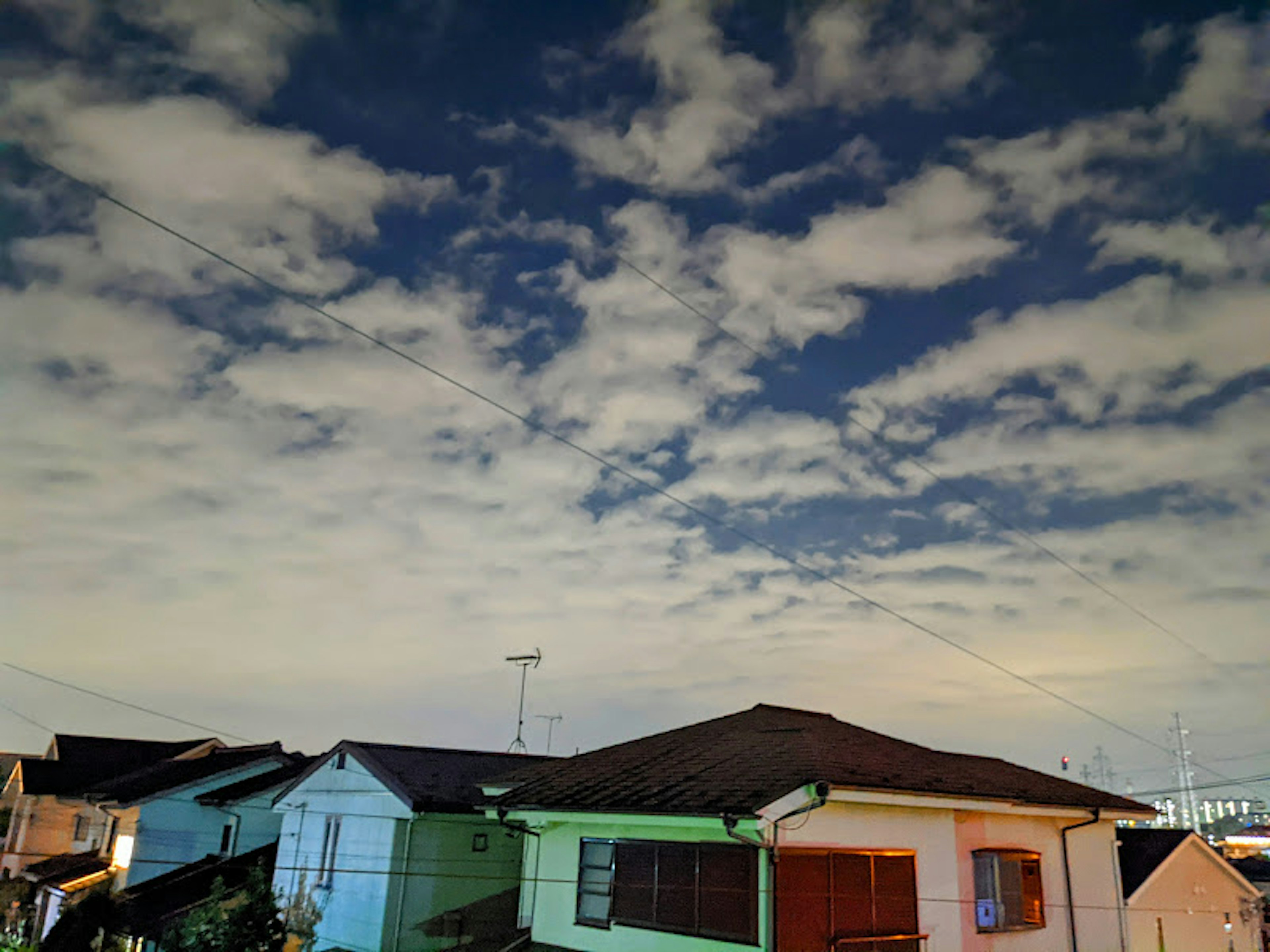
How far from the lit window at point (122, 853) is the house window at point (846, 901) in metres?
28.7

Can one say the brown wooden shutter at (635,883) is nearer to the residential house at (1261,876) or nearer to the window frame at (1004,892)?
the window frame at (1004,892)

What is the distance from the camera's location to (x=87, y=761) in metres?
50.8

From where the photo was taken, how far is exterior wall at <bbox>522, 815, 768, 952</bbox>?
44.7 ft

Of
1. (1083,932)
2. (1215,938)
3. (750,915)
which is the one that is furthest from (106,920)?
(1215,938)

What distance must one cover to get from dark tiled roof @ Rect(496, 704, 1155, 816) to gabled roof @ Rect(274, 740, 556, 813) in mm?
2016

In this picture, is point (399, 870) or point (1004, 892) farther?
point (399, 870)

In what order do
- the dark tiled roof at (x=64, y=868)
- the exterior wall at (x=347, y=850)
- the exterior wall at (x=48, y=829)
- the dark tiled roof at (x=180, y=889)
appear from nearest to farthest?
1. the exterior wall at (x=347, y=850)
2. the dark tiled roof at (x=180, y=889)
3. the dark tiled roof at (x=64, y=868)
4. the exterior wall at (x=48, y=829)

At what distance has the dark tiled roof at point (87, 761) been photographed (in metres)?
47.2

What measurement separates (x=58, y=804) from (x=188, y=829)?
2177 cm

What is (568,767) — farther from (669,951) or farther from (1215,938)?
(1215,938)

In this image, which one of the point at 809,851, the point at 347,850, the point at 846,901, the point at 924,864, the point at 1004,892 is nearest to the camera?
the point at 809,851

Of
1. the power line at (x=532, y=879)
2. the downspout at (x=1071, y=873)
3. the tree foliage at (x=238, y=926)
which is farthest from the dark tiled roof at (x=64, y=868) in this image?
the downspout at (x=1071, y=873)

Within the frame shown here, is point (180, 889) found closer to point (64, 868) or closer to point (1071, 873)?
point (64, 868)

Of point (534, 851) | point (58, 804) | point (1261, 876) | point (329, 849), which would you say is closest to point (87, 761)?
point (58, 804)
